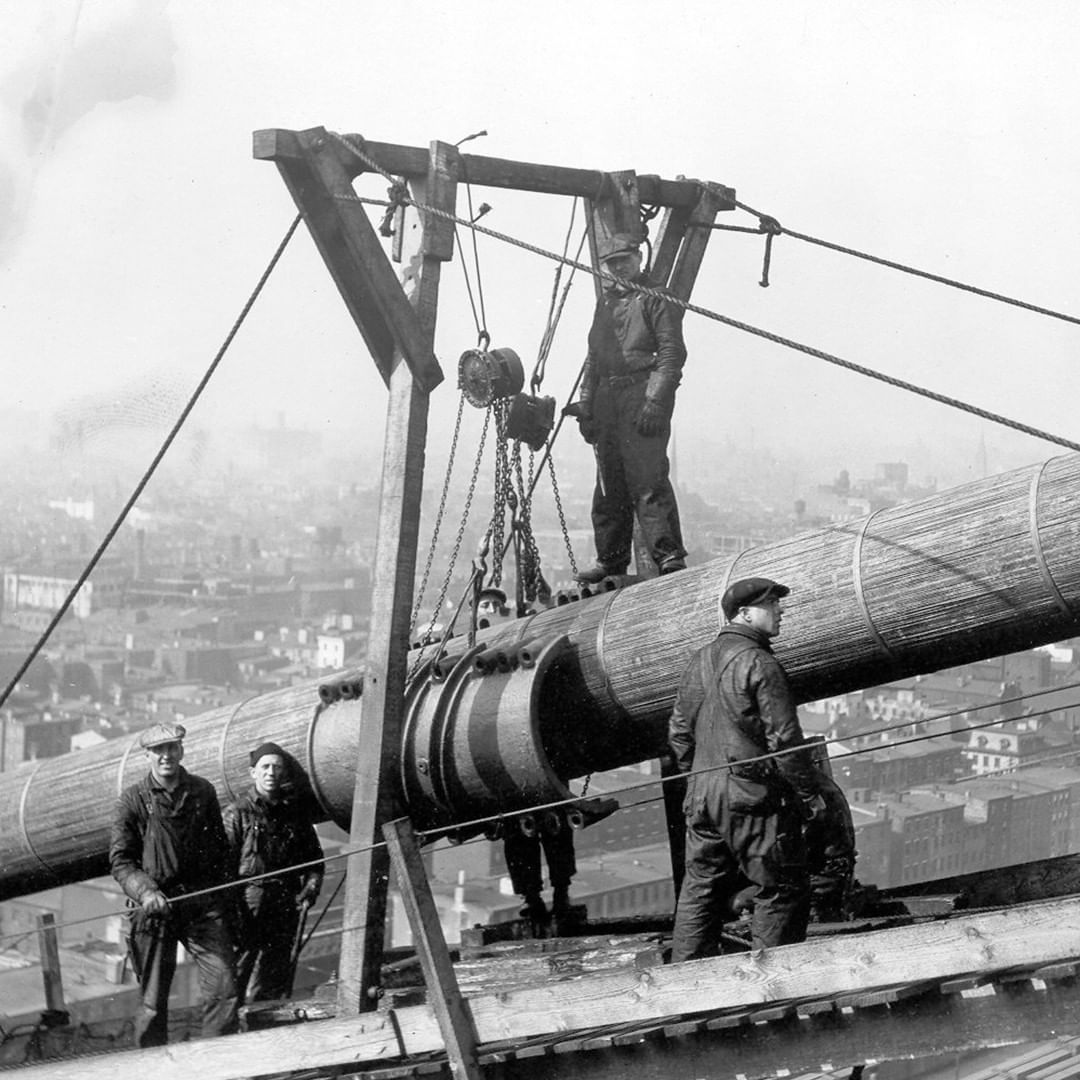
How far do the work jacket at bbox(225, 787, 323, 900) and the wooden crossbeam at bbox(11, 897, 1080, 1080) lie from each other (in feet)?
5.34

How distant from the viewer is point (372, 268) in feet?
21.3

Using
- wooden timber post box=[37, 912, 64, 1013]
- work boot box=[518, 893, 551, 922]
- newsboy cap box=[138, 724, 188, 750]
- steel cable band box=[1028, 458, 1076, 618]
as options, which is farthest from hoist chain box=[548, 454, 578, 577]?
→ wooden timber post box=[37, 912, 64, 1013]

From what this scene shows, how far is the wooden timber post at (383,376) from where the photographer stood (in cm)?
633

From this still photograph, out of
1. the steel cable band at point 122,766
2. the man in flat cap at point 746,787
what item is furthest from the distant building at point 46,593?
the man in flat cap at point 746,787

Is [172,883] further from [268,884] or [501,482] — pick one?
[501,482]

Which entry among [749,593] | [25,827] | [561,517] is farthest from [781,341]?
[25,827]

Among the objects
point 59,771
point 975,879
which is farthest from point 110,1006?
point 975,879

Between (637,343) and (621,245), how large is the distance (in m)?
0.50

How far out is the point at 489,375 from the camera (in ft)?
25.6

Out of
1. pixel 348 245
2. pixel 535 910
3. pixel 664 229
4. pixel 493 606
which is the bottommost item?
pixel 535 910

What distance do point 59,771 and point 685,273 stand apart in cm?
411

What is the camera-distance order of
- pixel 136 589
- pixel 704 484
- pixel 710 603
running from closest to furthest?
pixel 710 603, pixel 704 484, pixel 136 589

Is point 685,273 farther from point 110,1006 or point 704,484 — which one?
point 704,484

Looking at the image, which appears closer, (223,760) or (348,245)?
(348,245)
